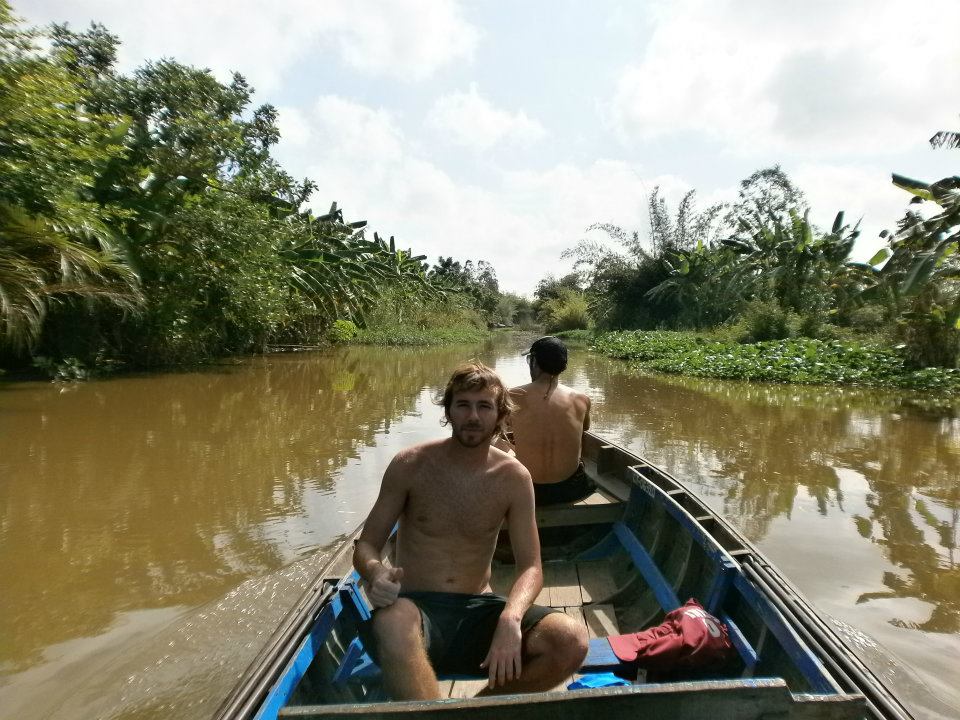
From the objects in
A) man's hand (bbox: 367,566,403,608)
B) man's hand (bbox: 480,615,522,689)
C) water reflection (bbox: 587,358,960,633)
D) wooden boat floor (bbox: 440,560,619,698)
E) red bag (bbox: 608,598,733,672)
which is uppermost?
man's hand (bbox: 367,566,403,608)

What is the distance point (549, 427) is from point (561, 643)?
208 centimetres

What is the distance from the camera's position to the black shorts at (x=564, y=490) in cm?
428

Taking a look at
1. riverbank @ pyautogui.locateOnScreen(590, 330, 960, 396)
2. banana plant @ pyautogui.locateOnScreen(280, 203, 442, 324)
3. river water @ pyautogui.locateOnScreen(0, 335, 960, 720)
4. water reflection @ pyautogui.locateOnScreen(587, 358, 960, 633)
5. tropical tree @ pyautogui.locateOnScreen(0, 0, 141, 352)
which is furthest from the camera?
banana plant @ pyautogui.locateOnScreen(280, 203, 442, 324)

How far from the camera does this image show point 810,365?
15547 mm

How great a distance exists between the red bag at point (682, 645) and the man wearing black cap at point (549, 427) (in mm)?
1603

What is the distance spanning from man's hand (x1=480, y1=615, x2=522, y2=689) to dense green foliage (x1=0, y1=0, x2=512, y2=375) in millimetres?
10346

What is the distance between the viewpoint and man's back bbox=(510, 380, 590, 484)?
420 centimetres

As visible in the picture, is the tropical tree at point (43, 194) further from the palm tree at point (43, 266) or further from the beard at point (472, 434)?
the beard at point (472, 434)

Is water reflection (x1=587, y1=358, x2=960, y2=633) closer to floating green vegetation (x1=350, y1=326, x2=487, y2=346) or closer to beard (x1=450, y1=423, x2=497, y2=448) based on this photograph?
beard (x1=450, y1=423, x2=497, y2=448)

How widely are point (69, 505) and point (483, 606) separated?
16.2 ft

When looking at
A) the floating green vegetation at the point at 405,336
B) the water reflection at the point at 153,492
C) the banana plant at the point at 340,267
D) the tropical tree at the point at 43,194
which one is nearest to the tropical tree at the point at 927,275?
the water reflection at the point at 153,492

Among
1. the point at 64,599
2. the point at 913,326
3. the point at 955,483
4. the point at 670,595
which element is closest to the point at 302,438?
the point at 64,599

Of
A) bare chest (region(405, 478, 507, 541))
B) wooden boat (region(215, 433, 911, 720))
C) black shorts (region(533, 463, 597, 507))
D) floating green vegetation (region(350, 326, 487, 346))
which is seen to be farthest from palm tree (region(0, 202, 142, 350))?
floating green vegetation (region(350, 326, 487, 346))

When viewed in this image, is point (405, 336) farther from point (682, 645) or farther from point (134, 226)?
point (682, 645)
